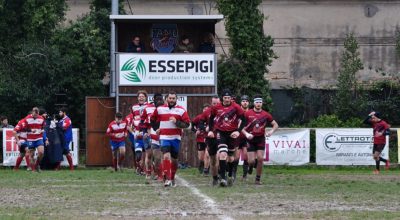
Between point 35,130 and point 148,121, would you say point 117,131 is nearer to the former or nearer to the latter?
point 35,130

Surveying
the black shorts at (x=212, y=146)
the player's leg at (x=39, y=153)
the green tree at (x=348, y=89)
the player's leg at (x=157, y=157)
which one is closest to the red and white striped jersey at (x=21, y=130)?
the player's leg at (x=39, y=153)

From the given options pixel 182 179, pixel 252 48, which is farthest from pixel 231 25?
pixel 182 179

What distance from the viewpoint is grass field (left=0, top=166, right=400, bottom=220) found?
42.6 ft

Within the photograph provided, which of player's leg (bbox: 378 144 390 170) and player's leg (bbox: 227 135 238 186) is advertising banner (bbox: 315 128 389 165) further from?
player's leg (bbox: 227 135 238 186)

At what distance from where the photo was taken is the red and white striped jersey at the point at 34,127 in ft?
95.3

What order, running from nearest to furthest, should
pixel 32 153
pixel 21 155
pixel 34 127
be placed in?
pixel 34 127 → pixel 32 153 → pixel 21 155

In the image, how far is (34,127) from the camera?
29.0m

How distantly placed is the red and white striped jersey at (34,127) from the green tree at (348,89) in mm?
17168

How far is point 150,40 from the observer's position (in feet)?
107

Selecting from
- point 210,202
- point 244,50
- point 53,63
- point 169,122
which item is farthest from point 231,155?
point 244,50

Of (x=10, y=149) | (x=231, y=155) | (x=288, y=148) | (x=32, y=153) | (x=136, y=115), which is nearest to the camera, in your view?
(x=231, y=155)

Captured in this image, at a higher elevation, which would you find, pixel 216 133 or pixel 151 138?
pixel 216 133

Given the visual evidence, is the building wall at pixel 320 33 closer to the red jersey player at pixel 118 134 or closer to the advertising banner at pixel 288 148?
the advertising banner at pixel 288 148

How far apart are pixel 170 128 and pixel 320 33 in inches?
1208
